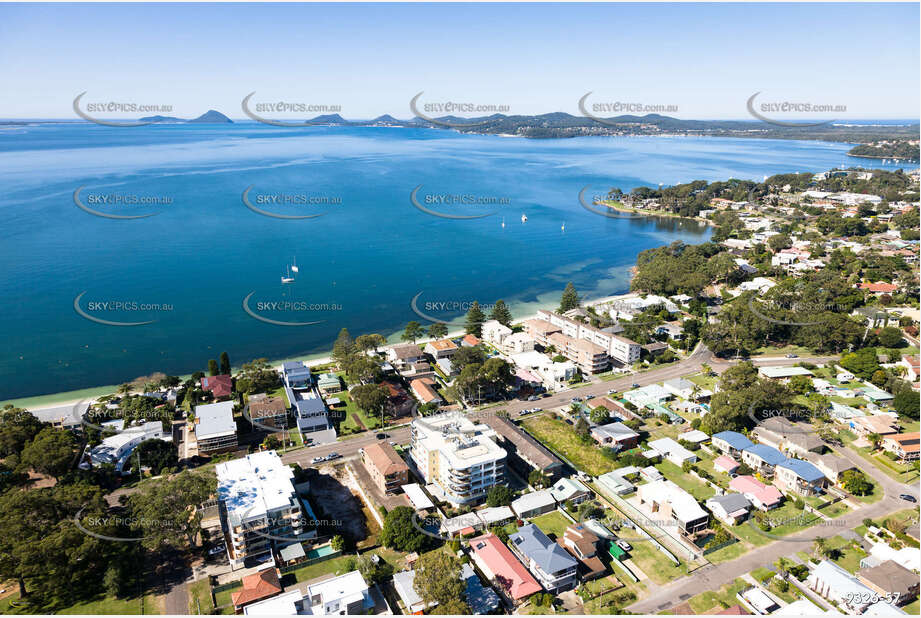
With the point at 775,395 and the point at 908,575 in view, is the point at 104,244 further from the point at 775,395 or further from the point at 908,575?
the point at 908,575

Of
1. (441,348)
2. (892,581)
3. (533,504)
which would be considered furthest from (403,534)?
(441,348)

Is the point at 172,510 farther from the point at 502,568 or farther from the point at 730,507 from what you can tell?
the point at 730,507

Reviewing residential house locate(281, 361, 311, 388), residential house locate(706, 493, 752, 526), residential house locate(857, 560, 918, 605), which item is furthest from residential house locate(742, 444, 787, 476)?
residential house locate(281, 361, 311, 388)

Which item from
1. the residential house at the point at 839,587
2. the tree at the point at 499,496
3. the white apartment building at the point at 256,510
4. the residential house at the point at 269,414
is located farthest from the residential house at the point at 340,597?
the residential house at the point at 839,587

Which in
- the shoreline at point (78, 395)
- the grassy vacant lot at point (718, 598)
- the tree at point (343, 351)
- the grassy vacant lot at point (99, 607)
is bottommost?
the shoreline at point (78, 395)

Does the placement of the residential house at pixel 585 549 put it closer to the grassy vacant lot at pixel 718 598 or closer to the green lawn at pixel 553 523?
the green lawn at pixel 553 523
